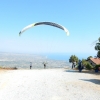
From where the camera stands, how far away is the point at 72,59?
6875cm

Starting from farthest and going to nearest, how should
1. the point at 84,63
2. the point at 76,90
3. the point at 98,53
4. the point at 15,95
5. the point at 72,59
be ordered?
the point at 72,59
the point at 84,63
the point at 98,53
the point at 76,90
the point at 15,95

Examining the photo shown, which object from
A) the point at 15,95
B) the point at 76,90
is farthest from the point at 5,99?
the point at 76,90

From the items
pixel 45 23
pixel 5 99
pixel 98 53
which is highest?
pixel 45 23

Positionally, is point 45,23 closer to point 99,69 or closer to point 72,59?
point 99,69

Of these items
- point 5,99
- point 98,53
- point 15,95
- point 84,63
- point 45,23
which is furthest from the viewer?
point 84,63

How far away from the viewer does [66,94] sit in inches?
621

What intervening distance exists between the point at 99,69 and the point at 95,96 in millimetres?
25220

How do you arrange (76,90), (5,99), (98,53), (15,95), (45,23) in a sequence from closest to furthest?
1. (5,99)
2. (15,95)
3. (76,90)
4. (45,23)
5. (98,53)

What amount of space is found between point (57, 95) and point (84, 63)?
92.3ft

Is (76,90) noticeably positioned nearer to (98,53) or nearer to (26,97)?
(26,97)

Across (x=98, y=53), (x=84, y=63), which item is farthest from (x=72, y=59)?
(x=98, y=53)

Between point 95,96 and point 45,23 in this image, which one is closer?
point 95,96

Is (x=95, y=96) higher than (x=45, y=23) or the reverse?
the reverse

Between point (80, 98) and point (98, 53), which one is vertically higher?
point (98, 53)
